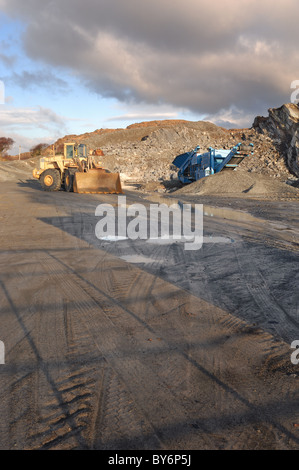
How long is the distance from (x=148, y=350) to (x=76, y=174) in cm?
1550

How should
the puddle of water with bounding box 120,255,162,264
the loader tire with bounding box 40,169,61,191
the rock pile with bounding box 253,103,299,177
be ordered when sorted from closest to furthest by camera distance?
the puddle of water with bounding box 120,255,162,264
the loader tire with bounding box 40,169,61,191
the rock pile with bounding box 253,103,299,177

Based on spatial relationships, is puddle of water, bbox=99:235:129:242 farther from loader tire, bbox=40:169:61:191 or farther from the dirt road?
loader tire, bbox=40:169:61:191

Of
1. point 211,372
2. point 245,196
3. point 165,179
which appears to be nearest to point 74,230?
point 211,372

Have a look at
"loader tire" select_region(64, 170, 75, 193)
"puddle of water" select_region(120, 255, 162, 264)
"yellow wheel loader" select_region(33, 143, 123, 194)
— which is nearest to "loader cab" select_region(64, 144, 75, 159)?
"yellow wheel loader" select_region(33, 143, 123, 194)

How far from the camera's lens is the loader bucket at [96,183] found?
17.8m

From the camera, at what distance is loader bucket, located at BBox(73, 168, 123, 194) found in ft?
58.4

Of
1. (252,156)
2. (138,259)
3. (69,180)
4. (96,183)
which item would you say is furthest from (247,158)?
Result: (138,259)

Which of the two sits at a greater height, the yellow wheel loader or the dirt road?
the yellow wheel loader

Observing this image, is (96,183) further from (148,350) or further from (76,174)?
(148,350)

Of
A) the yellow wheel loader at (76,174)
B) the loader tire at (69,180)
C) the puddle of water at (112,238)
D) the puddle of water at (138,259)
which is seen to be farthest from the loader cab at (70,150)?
the puddle of water at (138,259)

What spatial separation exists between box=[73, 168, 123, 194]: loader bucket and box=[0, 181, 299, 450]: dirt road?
11.4 m

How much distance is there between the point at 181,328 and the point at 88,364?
1.09 meters

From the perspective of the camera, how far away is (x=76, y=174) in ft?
58.3

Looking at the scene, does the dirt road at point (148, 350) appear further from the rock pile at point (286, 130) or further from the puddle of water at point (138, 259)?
the rock pile at point (286, 130)
